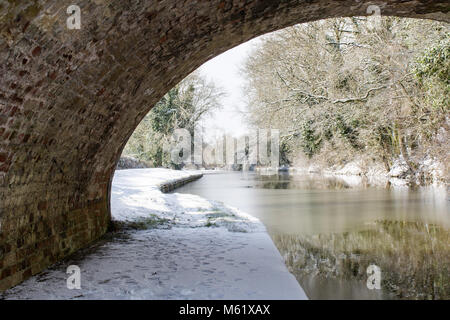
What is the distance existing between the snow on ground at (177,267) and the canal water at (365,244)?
404 millimetres

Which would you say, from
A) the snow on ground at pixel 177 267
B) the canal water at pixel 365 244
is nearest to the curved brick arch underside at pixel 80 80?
the snow on ground at pixel 177 267

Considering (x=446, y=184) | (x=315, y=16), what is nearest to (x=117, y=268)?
(x=315, y=16)

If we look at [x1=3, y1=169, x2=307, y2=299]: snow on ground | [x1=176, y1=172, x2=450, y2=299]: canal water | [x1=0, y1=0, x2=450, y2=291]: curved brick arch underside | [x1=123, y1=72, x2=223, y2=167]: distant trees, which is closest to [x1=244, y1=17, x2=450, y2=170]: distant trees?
[x1=176, y1=172, x2=450, y2=299]: canal water

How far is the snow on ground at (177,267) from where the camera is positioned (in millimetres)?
3624

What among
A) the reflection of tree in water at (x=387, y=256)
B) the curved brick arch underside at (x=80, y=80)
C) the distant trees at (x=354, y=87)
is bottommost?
the reflection of tree in water at (x=387, y=256)

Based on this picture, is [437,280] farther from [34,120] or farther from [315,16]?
[34,120]

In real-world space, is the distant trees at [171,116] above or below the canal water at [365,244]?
above

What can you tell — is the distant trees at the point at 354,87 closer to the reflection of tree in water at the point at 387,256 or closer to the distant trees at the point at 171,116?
the reflection of tree in water at the point at 387,256

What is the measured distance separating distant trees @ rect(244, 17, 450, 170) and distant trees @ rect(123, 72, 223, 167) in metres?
10.8

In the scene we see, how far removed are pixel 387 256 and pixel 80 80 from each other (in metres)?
4.59

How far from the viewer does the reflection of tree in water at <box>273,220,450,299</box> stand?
422 centimetres

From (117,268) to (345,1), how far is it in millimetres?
4185

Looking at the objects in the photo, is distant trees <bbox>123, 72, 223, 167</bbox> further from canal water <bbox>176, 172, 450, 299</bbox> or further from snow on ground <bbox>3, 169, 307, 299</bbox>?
snow on ground <bbox>3, 169, 307, 299</bbox>

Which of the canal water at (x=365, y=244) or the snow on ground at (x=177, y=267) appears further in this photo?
the canal water at (x=365, y=244)
